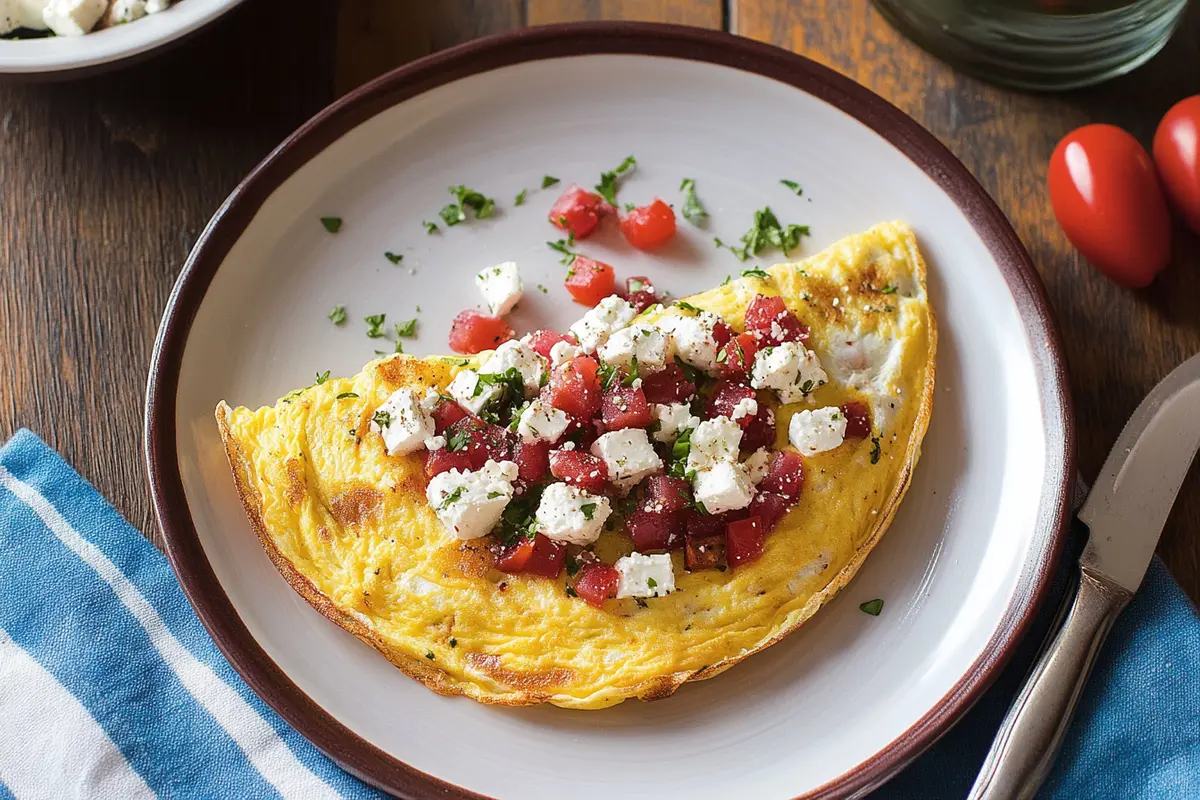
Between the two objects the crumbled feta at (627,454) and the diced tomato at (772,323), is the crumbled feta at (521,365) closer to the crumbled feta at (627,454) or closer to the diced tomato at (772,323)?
the crumbled feta at (627,454)

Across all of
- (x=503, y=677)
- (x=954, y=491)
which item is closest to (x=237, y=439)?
(x=503, y=677)

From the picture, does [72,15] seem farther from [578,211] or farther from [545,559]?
[545,559]

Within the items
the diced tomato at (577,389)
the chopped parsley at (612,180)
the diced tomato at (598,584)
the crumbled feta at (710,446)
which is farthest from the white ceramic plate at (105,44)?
the diced tomato at (598,584)

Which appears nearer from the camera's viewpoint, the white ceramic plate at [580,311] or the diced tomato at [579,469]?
the diced tomato at [579,469]

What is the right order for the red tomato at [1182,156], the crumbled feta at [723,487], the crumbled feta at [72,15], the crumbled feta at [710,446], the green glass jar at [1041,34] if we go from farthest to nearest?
the green glass jar at [1041,34]
the red tomato at [1182,156]
the crumbled feta at [72,15]
the crumbled feta at [710,446]
the crumbled feta at [723,487]

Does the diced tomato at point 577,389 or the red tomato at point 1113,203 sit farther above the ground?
the red tomato at point 1113,203

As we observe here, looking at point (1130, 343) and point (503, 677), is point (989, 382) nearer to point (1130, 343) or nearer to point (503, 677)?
point (1130, 343)

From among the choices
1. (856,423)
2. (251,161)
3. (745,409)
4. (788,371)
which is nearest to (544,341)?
(745,409)
